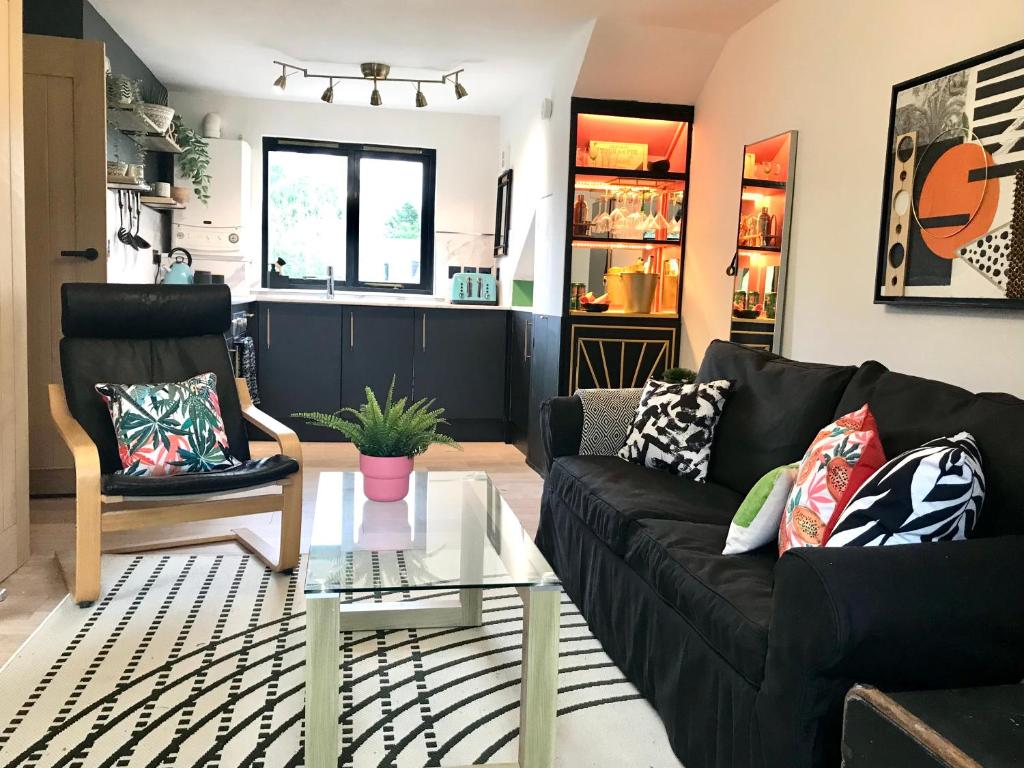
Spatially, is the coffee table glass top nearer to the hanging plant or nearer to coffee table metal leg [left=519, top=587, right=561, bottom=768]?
coffee table metal leg [left=519, top=587, right=561, bottom=768]

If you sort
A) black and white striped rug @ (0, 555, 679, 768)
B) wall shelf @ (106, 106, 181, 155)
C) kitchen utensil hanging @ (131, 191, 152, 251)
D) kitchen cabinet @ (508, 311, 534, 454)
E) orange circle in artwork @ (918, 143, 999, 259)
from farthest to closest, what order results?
1. kitchen cabinet @ (508, 311, 534, 454)
2. kitchen utensil hanging @ (131, 191, 152, 251)
3. wall shelf @ (106, 106, 181, 155)
4. orange circle in artwork @ (918, 143, 999, 259)
5. black and white striped rug @ (0, 555, 679, 768)

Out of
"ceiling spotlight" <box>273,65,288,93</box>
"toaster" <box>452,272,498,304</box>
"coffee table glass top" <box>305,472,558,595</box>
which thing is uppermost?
"ceiling spotlight" <box>273,65,288,93</box>

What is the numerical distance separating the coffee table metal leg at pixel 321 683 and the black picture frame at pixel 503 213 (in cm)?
469

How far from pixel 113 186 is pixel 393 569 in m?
3.35

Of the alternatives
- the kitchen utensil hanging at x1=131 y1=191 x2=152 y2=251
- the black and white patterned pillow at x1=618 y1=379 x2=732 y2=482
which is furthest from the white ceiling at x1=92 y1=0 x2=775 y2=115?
the black and white patterned pillow at x1=618 y1=379 x2=732 y2=482

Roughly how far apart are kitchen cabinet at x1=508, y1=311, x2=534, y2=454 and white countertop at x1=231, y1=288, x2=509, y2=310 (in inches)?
10.9

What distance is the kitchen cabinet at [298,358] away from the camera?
5742 mm

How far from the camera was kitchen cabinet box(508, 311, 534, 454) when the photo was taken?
549cm

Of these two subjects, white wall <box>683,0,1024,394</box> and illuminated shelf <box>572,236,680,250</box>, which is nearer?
white wall <box>683,0,1024,394</box>

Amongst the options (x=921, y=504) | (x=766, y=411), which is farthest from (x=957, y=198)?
(x=921, y=504)

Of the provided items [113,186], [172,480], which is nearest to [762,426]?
[172,480]

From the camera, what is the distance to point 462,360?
5980 mm

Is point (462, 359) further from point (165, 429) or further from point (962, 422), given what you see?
point (962, 422)

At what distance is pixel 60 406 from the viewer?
9.61ft
